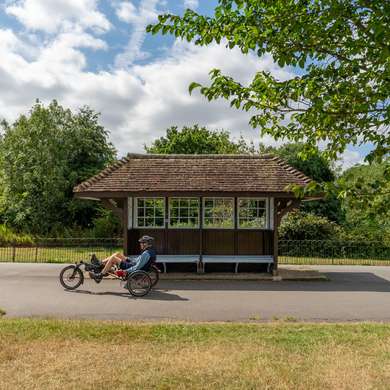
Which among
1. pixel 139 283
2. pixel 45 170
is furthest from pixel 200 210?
pixel 45 170

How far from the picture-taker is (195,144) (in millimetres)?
41938

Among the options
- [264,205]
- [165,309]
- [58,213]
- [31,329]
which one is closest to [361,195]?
[31,329]

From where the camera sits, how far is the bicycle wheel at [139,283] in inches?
438

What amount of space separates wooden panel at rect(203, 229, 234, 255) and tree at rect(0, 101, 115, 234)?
56.1ft

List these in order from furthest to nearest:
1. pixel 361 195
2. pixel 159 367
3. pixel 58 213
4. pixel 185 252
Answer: pixel 58 213 < pixel 185 252 < pixel 159 367 < pixel 361 195

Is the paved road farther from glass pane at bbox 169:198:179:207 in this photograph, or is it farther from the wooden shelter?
glass pane at bbox 169:198:179:207

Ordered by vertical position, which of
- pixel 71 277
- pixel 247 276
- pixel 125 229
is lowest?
pixel 247 276

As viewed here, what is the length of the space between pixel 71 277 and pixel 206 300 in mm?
3855

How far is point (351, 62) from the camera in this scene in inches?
178

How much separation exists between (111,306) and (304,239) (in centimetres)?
1552

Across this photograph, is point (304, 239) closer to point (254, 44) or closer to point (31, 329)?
point (31, 329)

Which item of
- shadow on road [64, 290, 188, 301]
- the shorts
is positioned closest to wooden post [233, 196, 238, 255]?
shadow on road [64, 290, 188, 301]

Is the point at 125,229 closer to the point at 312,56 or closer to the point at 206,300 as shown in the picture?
the point at 206,300

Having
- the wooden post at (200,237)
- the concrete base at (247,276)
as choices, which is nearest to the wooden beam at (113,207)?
the wooden post at (200,237)
